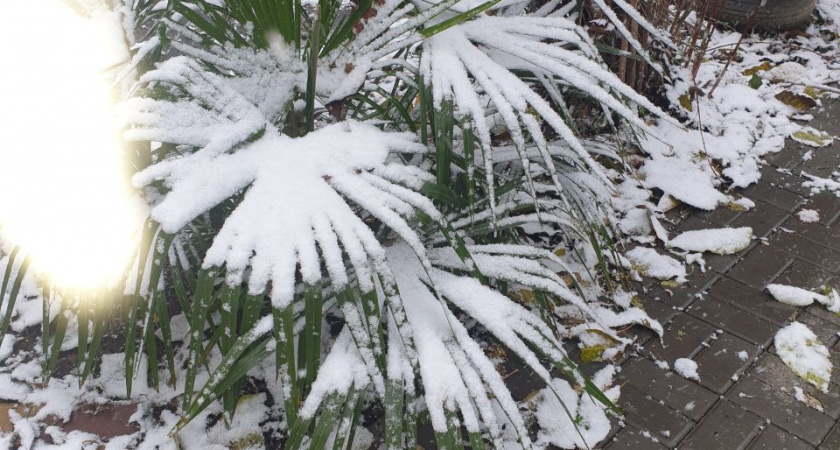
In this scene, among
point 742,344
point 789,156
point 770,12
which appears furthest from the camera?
point 770,12

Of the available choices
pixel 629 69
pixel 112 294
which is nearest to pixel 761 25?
pixel 629 69

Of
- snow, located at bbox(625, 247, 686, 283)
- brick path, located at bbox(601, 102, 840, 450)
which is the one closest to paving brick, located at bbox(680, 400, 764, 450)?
brick path, located at bbox(601, 102, 840, 450)

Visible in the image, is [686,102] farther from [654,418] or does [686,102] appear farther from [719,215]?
[654,418]

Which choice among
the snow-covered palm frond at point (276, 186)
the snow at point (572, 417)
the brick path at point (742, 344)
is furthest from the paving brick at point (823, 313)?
the snow-covered palm frond at point (276, 186)

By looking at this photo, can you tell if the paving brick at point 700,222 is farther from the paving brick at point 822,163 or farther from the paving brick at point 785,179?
the paving brick at point 822,163

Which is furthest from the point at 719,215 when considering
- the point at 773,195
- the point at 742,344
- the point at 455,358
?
the point at 455,358

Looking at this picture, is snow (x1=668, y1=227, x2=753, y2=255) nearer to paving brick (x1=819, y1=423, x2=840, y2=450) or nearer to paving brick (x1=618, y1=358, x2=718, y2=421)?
paving brick (x1=618, y1=358, x2=718, y2=421)

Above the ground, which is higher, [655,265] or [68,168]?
[68,168]
